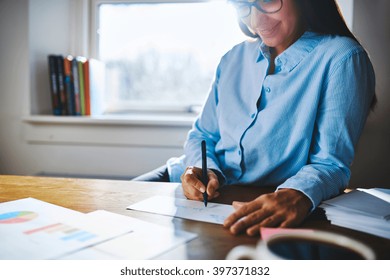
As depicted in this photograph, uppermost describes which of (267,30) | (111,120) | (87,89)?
(267,30)

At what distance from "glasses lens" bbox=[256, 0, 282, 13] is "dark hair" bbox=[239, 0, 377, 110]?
0.14 feet

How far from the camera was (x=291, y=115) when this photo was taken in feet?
2.79

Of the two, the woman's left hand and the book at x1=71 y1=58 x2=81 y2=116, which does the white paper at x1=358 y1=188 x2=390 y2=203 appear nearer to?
the woman's left hand

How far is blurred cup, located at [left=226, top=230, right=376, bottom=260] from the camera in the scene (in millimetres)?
463

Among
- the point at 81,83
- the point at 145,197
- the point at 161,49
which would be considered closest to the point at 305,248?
the point at 145,197

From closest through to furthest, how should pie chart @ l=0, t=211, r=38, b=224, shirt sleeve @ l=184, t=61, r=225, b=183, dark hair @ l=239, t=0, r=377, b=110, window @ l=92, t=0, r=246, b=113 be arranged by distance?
pie chart @ l=0, t=211, r=38, b=224
dark hair @ l=239, t=0, r=377, b=110
shirt sleeve @ l=184, t=61, r=225, b=183
window @ l=92, t=0, r=246, b=113

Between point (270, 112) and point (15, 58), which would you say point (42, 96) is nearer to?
point (15, 58)

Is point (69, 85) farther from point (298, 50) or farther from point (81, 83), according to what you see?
point (298, 50)

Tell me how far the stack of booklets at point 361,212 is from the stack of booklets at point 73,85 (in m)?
1.18

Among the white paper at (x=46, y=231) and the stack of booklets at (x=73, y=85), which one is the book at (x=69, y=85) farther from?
the white paper at (x=46, y=231)

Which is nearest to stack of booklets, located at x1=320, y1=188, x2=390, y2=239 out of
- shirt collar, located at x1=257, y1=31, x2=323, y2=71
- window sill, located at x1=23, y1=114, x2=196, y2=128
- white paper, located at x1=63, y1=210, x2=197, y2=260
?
white paper, located at x1=63, y1=210, x2=197, y2=260

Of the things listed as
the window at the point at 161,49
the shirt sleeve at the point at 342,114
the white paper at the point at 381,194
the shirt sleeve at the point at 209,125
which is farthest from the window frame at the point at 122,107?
the white paper at the point at 381,194

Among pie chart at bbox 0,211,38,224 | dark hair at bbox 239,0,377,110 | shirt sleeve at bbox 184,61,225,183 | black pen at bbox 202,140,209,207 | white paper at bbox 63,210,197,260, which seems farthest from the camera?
shirt sleeve at bbox 184,61,225,183

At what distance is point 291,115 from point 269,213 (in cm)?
34
